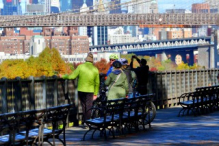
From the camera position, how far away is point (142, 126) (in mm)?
15227

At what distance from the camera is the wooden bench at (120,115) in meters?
12.7

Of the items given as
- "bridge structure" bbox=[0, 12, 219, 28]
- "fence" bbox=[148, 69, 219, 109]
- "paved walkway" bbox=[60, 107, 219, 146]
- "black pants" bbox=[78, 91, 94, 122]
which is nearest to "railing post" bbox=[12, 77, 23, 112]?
"paved walkway" bbox=[60, 107, 219, 146]

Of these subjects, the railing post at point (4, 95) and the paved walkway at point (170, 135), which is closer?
the paved walkway at point (170, 135)

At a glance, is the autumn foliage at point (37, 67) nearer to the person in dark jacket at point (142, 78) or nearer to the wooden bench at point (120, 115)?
the person in dark jacket at point (142, 78)

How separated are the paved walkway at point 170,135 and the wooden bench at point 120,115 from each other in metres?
0.21

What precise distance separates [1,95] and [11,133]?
3.76m

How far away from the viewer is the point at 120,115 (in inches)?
524

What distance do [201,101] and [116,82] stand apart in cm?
532

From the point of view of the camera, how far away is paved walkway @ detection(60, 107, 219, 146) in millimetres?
12039

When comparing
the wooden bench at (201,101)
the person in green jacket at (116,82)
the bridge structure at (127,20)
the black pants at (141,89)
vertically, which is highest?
the bridge structure at (127,20)

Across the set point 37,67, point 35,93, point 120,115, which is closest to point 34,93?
point 35,93

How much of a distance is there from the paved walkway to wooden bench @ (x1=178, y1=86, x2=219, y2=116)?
5.07ft

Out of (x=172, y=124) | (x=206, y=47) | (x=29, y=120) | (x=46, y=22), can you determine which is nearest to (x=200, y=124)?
(x=172, y=124)

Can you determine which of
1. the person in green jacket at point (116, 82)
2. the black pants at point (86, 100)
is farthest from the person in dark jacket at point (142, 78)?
the person in green jacket at point (116, 82)
